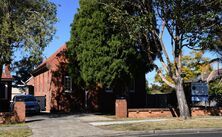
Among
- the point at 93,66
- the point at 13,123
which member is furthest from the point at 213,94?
the point at 13,123

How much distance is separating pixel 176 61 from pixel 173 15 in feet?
12.6

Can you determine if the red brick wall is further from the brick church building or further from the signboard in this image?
the brick church building

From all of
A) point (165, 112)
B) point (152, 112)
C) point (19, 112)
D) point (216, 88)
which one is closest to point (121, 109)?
point (152, 112)

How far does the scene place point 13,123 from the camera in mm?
26578

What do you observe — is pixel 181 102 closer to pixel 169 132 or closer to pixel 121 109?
pixel 121 109

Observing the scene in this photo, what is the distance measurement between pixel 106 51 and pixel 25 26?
6.60 meters

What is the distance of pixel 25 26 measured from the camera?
27641 millimetres

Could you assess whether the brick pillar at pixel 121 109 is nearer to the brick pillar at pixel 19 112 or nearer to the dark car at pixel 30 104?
the brick pillar at pixel 19 112

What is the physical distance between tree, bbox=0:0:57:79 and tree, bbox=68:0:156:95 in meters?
4.06

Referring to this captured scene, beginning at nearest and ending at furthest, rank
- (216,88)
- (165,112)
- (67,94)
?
1. (165,112)
2. (216,88)
3. (67,94)

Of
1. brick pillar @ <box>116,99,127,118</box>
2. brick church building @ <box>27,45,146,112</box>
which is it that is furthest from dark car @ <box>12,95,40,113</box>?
brick pillar @ <box>116,99,127,118</box>

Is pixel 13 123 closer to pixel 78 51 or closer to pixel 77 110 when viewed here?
pixel 78 51

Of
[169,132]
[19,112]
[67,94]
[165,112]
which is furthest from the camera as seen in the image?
[67,94]

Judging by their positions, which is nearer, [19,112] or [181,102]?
[19,112]
